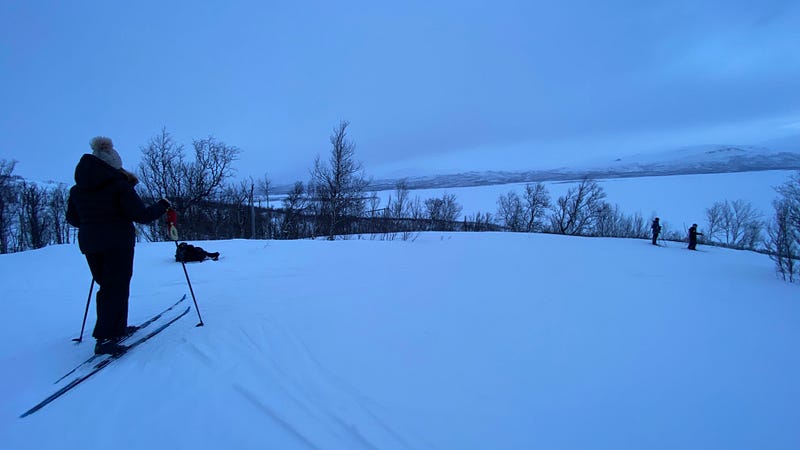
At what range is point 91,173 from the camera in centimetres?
219

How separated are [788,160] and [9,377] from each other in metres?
170

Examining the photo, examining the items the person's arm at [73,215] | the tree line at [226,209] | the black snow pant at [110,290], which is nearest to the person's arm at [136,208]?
the black snow pant at [110,290]

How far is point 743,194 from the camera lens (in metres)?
44.3

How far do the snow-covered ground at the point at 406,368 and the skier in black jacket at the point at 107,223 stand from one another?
362 mm

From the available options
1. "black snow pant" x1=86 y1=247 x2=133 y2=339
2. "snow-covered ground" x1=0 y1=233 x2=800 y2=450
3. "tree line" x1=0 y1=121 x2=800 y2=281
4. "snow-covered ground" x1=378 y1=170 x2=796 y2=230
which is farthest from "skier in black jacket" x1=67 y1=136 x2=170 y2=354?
"snow-covered ground" x1=378 y1=170 x2=796 y2=230

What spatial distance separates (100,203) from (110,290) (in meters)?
0.75

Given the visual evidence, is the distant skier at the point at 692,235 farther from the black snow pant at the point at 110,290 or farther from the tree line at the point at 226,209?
the black snow pant at the point at 110,290

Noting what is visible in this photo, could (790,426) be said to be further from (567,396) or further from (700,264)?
(700,264)

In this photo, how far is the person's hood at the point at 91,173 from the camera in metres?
2.18

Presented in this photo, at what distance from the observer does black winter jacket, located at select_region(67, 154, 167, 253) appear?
2199mm

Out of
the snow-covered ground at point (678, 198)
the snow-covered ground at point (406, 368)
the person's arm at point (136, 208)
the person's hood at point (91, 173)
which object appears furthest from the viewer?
the snow-covered ground at point (678, 198)

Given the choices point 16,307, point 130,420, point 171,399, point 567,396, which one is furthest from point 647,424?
point 16,307

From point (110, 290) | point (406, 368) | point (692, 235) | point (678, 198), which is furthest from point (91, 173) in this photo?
point (678, 198)

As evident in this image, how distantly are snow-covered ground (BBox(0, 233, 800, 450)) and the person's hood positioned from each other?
1.47 metres
